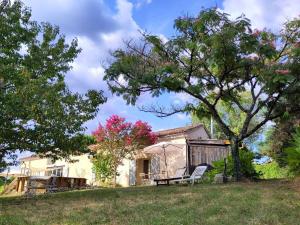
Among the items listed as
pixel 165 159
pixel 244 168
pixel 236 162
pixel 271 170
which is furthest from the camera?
pixel 271 170

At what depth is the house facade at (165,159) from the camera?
27000 mm

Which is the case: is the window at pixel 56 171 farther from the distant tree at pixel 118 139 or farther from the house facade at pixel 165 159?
the distant tree at pixel 118 139

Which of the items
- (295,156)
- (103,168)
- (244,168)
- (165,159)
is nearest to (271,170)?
(165,159)

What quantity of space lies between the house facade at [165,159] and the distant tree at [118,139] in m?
0.94

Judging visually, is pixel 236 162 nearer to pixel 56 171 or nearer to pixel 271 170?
pixel 271 170

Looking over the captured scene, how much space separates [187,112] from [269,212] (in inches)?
370

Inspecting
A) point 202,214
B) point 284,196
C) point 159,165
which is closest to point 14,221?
point 202,214

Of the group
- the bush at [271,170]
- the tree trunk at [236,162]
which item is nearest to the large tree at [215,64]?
the tree trunk at [236,162]

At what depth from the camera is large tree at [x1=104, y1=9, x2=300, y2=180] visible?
1642cm

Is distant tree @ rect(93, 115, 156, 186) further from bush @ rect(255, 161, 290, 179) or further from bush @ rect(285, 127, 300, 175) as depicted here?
bush @ rect(285, 127, 300, 175)

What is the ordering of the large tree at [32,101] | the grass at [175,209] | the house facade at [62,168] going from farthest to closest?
the house facade at [62,168] < the large tree at [32,101] < the grass at [175,209]

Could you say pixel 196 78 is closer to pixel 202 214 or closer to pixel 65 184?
pixel 202 214

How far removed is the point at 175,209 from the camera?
10.6 m

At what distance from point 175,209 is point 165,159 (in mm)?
16718
